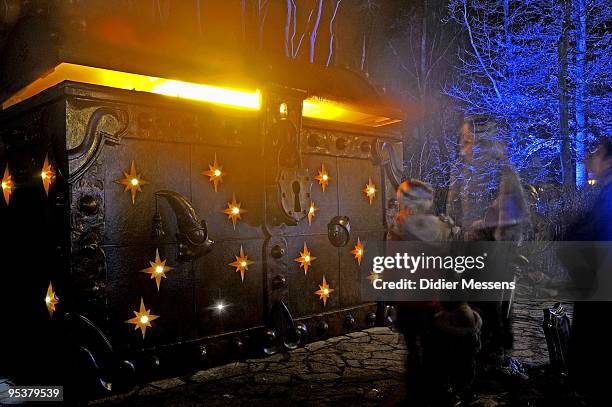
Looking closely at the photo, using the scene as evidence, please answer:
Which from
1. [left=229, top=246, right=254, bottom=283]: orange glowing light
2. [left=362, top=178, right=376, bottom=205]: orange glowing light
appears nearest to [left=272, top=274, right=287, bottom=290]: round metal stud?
[left=229, top=246, right=254, bottom=283]: orange glowing light

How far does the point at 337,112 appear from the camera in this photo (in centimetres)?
843

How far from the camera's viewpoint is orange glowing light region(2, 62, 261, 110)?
584cm

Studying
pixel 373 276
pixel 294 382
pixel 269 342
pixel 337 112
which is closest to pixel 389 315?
pixel 373 276

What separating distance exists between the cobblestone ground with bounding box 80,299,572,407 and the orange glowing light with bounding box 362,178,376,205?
254cm

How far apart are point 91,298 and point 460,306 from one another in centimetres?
398

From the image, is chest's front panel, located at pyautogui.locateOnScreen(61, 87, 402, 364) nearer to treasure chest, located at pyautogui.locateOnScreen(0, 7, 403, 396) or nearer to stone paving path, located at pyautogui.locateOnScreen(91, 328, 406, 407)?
treasure chest, located at pyautogui.locateOnScreen(0, 7, 403, 396)

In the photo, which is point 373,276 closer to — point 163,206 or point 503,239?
point 503,239

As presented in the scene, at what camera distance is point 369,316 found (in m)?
7.92

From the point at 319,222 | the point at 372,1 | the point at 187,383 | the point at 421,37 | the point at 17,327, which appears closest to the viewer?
the point at 187,383

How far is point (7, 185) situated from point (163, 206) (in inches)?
94.6

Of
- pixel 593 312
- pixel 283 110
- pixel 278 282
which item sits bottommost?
pixel 278 282

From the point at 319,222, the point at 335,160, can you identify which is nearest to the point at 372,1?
the point at 335,160

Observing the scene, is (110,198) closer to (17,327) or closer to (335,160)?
(17,327)

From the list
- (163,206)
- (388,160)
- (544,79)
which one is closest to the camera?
(163,206)
